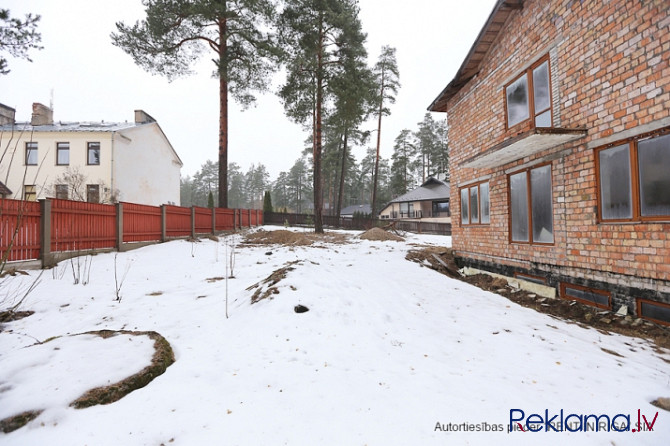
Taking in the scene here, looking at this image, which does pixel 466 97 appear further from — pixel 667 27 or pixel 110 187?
pixel 110 187

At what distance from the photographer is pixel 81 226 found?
6.95 m

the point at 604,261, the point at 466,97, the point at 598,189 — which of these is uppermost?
the point at 466,97

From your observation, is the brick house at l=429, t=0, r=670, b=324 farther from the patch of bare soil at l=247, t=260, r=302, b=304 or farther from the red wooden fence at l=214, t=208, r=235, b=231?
the red wooden fence at l=214, t=208, r=235, b=231

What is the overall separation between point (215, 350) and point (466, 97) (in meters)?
8.85

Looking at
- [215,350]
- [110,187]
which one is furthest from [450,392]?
[110,187]

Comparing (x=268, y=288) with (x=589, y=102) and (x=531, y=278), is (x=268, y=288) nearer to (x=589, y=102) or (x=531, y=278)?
(x=531, y=278)

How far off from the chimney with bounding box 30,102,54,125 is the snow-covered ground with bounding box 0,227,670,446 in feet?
78.1

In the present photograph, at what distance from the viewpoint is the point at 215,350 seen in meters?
3.05

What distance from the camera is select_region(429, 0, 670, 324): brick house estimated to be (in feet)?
12.0

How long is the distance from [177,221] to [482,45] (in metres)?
Answer: 11.6

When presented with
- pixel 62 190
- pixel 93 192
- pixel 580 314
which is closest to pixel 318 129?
pixel 580 314

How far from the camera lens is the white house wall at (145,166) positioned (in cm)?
1933

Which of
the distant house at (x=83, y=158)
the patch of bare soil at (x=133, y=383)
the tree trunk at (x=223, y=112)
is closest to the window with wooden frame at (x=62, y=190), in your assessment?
the distant house at (x=83, y=158)

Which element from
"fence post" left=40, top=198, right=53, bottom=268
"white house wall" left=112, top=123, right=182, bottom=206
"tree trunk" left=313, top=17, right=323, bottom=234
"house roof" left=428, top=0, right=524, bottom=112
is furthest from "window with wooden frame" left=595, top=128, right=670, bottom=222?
"white house wall" left=112, top=123, right=182, bottom=206
